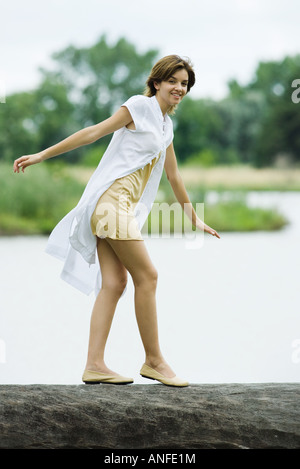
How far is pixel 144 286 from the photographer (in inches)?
124

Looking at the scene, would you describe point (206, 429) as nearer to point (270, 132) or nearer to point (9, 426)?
point (9, 426)

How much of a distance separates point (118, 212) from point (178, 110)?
73.6 ft

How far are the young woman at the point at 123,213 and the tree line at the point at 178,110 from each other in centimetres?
1962

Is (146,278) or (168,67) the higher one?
(168,67)

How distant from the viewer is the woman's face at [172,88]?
316cm

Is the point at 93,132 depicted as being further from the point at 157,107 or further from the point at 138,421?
the point at 138,421

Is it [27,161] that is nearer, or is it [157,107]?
[27,161]

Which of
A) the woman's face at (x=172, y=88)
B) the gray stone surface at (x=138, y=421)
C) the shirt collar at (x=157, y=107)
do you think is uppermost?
the woman's face at (x=172, y=88)

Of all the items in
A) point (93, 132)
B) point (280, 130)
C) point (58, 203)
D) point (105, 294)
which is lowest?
point (105, 294)

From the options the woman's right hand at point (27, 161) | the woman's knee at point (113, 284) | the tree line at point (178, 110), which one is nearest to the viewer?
the woman's right hand at point (27, 161)

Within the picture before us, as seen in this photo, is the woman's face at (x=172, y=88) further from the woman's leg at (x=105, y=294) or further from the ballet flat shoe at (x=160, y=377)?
the ballet flat shoe at (x=160, y=377)

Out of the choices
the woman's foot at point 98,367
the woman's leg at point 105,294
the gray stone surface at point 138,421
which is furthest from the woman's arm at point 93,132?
the gray stone surface at point 138,421

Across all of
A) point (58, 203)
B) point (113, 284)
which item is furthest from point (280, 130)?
point (113, 284)

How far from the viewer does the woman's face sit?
124 inches
